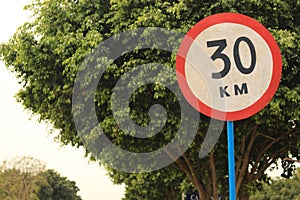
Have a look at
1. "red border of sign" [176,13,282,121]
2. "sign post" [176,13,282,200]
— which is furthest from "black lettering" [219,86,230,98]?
"red border of sign" [176,13,282,121]

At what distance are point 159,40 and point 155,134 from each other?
2.31m

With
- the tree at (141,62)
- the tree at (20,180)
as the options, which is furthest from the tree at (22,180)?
the tree at (141,62)

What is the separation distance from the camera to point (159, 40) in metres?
13.4

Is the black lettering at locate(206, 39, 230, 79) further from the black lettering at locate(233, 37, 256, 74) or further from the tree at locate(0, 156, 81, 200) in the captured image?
the tree at locate(0, 156, 81, 200)

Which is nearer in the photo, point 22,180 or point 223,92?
point 223,92

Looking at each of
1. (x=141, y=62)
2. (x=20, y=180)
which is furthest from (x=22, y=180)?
(x=141, y=62)

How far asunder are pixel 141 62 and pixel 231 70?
9118 millimetres

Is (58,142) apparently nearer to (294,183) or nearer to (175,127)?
(175,127)

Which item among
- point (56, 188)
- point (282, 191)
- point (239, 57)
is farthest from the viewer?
point (56, 188)

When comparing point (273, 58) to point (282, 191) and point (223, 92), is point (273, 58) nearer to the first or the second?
point (223, 92)

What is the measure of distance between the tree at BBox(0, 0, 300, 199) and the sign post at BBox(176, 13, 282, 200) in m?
8.52

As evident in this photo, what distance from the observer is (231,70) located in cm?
443

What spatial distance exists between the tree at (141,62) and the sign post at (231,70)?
8.52 meters

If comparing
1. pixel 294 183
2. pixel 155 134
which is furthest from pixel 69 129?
pixel 294 183
